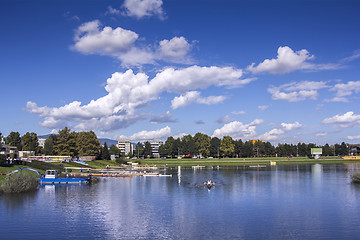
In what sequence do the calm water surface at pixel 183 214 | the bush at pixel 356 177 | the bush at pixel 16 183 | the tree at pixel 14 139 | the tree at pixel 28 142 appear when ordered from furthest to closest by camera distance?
the tree at pixel 14 139 → the tree at pixel 28 142 → the bush at pixel 356 177 → the bush at pixel 16 183 → the calm water surface at pixel 183 214

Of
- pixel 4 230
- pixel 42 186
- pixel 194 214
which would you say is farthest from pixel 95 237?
pixel 42 186

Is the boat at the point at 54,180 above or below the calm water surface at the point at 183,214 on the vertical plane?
above

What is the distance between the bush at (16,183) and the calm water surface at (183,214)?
104 inches

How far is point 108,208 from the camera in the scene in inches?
2120

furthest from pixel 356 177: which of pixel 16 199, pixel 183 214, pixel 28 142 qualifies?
pixel 28 142

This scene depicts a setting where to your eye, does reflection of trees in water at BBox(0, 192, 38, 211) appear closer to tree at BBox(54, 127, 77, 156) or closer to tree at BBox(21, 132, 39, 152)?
tree at BBox(54, 127, 77, 156)

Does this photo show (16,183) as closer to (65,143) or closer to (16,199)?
(16,199)

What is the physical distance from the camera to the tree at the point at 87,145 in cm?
16200

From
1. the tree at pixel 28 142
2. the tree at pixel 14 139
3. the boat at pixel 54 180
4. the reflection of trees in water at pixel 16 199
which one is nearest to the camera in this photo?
the reflection of trees in water at pixel 16 199

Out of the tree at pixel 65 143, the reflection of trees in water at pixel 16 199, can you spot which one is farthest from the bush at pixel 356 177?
the tree at pixel 65 143

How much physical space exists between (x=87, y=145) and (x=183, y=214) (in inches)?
4832

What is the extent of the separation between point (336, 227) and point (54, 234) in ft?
113

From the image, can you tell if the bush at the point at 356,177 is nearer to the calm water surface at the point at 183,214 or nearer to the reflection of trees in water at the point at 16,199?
the calm water surface at the point at 183,214

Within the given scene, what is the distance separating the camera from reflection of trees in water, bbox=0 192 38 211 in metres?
54.8
